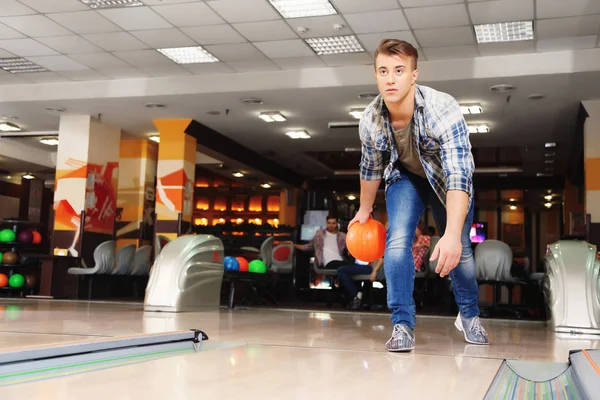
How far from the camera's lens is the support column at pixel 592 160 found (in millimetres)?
9070

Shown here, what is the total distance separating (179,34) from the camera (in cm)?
786

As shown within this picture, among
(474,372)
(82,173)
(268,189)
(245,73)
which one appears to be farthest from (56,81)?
(474,372)

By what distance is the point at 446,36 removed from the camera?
24.8 feet

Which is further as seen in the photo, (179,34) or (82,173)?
(82,173)

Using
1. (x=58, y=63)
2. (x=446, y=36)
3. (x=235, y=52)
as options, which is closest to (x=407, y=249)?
(x=446, y=36)

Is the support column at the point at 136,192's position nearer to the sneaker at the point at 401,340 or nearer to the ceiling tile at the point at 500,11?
the ceiling tile at the point at 500,11

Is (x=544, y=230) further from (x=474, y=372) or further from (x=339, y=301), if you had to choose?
(x=474, y=372)

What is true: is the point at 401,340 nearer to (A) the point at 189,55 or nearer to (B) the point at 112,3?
(B) the point at 112,3

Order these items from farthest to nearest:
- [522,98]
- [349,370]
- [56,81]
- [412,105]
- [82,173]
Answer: [82,173]
[56,81]
[522,98]
[412,105]
[349,370]

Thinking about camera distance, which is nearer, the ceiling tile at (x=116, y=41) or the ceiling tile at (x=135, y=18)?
the ceiling tile at (x=135, y=18)

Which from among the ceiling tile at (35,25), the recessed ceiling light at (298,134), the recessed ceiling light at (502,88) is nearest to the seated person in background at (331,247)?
the recessed ceiling light at (502,88)

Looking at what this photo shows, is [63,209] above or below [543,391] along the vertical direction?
above

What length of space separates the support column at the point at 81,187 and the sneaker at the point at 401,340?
29.0 feet

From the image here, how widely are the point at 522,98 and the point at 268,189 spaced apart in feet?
31.4
